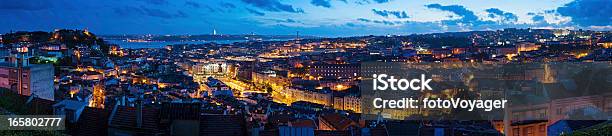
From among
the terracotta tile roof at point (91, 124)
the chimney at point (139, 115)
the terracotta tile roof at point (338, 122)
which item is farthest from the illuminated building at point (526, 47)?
the chimney at point (139, 115)

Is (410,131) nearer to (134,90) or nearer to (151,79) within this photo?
(134,90)

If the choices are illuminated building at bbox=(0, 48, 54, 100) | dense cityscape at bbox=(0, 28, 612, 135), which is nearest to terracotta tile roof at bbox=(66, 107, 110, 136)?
dense cityscape at bbox=(0, 28, 612, 135)

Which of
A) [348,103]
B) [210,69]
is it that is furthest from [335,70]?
[348,103]

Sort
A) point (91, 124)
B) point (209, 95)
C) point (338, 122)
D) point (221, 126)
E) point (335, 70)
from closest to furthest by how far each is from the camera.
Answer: point (221, 126) < point (91, 124) < point (338, 122) < point (209, 95) < point (335, 70)

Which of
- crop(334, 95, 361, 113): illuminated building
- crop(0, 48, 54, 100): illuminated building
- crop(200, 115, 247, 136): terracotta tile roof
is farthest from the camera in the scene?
crop(334, 95, 361, 113): illuminated building

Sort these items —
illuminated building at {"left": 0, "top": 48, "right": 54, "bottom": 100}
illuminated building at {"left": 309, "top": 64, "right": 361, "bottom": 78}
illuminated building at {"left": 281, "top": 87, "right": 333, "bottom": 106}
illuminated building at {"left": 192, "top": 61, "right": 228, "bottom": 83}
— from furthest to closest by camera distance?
→ illuminated building at {"left": 192, "top": 61, "right": 228, "bottom": 83}, illuminated building at {"left": 309, "top": 64, "right": 361, "bottom": 78}, illuminated building at {"left": 281, "top": 87, "right": 333, "bottom": 106}, illuminated building at {"left": 0, "top": 48, "right": 54, "bottom": 100}

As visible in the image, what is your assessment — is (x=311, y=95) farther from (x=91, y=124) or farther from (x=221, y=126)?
(x=221, y=126)

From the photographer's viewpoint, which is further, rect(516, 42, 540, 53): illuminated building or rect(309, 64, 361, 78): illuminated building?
rect(516, 42, 540, 53): illuminated building

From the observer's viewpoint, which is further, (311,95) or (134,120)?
(311,95)

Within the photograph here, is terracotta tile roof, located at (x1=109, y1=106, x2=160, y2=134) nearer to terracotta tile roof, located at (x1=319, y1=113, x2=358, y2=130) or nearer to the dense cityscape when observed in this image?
the dense cityscape

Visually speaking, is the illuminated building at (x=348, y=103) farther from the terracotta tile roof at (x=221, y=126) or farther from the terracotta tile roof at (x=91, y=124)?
the terracotta tile roof at (x=221, y=126)

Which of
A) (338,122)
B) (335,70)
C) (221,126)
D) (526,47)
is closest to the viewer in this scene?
(221,126)
